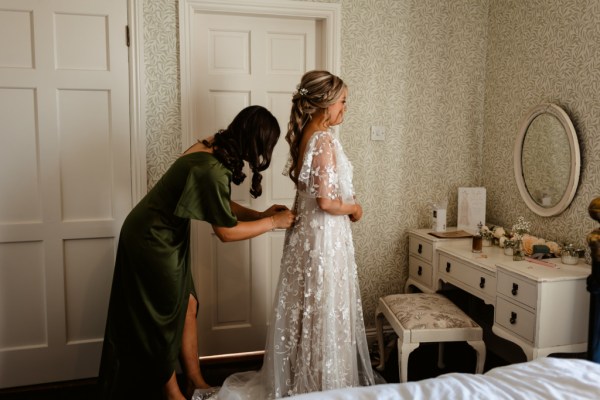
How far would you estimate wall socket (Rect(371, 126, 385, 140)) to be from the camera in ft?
10.2

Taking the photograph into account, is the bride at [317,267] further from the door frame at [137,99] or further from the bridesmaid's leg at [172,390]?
the door frame at [137,99]

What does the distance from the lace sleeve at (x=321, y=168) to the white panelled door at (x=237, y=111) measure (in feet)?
3.10

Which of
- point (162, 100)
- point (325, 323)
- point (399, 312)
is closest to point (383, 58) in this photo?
point (162, 100)

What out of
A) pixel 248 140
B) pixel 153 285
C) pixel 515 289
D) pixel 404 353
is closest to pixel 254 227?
pixel 248 140

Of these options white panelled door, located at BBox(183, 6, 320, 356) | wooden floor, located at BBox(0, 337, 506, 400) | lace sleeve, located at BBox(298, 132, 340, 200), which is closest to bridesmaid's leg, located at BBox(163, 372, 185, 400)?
wooden floor, located at BBox(0, 337, 506, 400)

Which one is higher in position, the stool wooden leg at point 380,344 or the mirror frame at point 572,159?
the mirror frame at point 572,159

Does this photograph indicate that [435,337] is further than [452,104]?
No

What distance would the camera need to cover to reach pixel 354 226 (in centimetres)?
318

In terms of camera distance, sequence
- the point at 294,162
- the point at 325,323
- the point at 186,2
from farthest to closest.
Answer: the point at 186,2
the point at 294,162
the point at 325,323

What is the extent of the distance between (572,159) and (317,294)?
1.52 metres

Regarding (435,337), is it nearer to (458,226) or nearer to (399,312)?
(399,312)

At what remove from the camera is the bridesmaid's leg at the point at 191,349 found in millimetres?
2412

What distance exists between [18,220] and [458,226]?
268 cm

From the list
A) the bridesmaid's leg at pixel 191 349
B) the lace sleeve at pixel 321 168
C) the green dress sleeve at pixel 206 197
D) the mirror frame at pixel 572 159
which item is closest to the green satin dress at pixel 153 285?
the green dress sleeve at pixel 206 197
